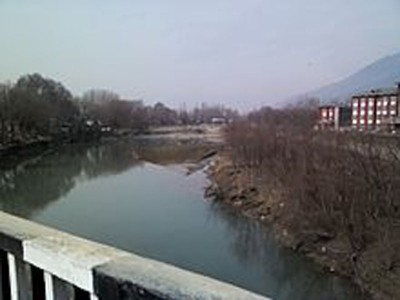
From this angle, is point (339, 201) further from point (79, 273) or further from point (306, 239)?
point (79, 273)

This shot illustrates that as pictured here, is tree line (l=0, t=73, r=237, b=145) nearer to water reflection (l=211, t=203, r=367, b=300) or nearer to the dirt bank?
the dirt bank

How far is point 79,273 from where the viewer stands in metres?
1.51

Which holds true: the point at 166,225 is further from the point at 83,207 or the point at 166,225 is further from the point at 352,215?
the point at 352,215

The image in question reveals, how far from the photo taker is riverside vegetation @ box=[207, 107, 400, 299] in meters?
18.4

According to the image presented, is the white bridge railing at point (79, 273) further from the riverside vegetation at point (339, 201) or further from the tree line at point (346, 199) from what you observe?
the tree line at point (346, 199)

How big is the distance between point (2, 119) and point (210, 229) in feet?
142

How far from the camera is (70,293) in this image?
1575mm

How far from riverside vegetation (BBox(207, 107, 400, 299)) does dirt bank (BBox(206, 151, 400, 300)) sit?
0.03 metres

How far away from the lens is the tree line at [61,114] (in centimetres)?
6625

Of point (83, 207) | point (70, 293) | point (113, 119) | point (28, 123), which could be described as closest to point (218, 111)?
point (113, 119)

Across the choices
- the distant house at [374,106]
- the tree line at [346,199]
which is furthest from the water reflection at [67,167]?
the distant house at [374,106]

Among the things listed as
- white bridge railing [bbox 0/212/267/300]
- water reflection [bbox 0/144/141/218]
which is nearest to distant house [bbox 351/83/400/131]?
water reflection [bbox 0/144/141/218]

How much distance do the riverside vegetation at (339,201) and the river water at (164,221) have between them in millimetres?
983

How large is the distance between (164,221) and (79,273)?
1037 inches
